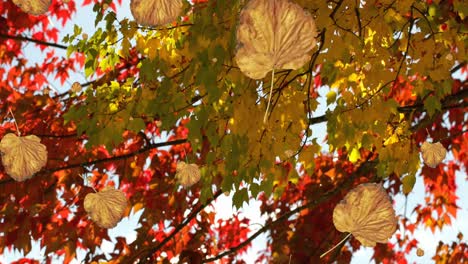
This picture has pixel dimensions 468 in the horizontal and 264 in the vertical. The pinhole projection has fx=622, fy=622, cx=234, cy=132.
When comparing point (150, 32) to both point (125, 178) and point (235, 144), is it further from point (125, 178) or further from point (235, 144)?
point (125, 178)

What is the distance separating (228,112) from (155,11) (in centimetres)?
87

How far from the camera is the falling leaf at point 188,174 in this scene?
4.32m

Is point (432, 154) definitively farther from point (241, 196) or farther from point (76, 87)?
point (76, 87)

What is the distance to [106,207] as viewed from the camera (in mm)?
4309

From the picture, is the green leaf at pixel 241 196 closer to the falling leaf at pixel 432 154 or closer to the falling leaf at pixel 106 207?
the falling leaf at pixel 106 207

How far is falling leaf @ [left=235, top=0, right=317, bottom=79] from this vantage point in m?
1.88

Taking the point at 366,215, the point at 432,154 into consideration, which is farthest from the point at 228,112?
the point at 432,154

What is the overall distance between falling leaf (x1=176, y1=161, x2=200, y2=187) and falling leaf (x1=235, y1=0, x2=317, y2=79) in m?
2.43

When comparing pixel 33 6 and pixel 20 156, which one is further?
pixel 20 156

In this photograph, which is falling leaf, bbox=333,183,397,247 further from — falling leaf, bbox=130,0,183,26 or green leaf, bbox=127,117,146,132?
green leaf, bbox=127,117,146,132

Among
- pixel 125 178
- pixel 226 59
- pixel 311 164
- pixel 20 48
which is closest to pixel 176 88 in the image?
pixel 226 59

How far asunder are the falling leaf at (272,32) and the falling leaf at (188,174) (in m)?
2.43

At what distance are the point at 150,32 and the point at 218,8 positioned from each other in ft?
3.07

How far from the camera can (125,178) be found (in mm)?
5355
